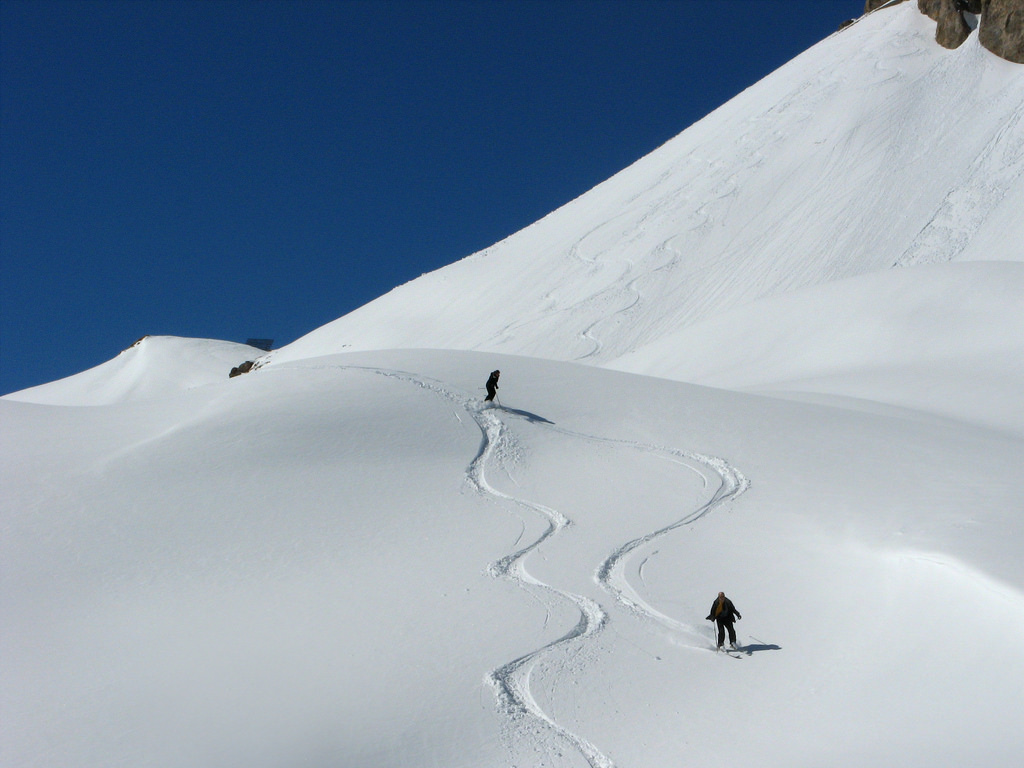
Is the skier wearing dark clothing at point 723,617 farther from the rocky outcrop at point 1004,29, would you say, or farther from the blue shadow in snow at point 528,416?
the rocky outcrop at point 1004,29

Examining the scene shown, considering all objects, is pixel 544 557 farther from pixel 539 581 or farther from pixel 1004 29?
pixel 1004 29

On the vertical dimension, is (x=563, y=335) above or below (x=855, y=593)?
above

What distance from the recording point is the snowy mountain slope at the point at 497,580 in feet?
25.5

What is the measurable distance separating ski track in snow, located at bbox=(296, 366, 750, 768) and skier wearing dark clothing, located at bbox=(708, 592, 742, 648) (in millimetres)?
339

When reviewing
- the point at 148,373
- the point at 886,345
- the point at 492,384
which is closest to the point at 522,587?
the point at 492,384

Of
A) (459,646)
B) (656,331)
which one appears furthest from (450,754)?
(656,331)

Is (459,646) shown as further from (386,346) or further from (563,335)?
(386,346)

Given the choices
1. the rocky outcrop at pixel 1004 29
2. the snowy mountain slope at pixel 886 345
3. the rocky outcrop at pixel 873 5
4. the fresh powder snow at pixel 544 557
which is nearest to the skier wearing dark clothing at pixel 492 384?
the fresh powder snow at pixel 544 557

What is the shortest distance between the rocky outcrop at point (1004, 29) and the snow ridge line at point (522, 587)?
4683 cm

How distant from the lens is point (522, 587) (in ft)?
34.9

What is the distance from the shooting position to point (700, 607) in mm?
10250

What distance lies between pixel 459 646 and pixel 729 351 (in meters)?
18.5

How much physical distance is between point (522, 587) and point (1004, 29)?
52.9 meters

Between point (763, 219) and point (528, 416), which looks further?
point (763, 219)
